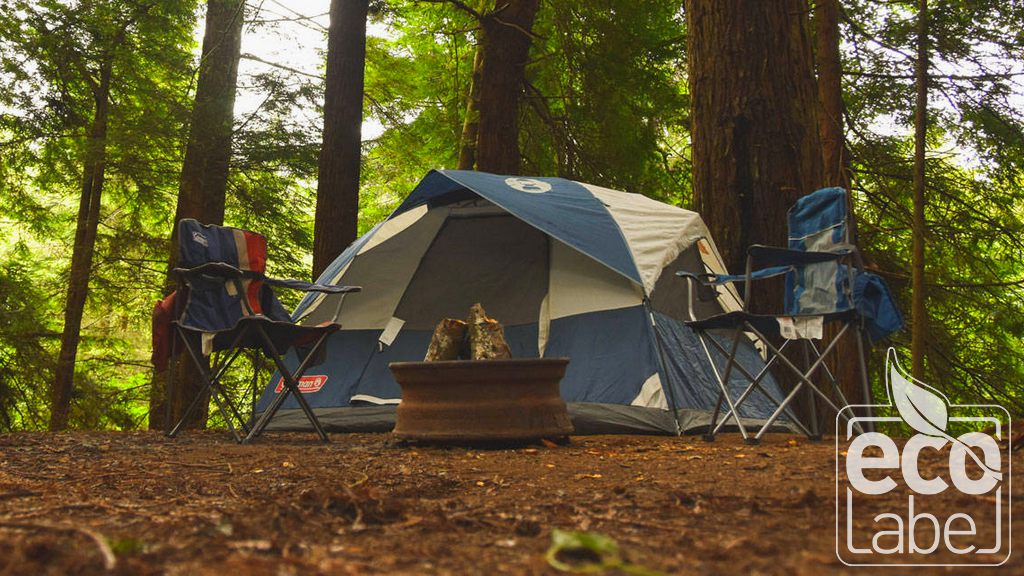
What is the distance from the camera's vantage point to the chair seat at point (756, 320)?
3.63m

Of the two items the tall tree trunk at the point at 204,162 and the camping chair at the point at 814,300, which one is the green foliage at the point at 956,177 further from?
the tall tree trunk at the point at 204,162

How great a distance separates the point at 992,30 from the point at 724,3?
2985 millimetres

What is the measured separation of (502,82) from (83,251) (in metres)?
4.08

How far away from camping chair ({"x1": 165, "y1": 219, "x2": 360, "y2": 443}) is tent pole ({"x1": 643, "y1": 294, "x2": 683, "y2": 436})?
5.15 feet

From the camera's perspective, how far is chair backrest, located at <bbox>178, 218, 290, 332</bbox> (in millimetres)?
4355

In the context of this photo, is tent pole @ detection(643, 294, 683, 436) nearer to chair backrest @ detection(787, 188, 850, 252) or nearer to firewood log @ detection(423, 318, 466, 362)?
chair backrest @ detection(787, 188, 850, 252)

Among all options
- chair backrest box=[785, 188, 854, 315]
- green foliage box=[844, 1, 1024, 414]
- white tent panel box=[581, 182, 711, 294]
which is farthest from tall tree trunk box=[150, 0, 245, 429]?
green foliage box=[844, 1, 1024, 414]

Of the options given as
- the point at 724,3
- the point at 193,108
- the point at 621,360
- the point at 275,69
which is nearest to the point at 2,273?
the point at 193,108

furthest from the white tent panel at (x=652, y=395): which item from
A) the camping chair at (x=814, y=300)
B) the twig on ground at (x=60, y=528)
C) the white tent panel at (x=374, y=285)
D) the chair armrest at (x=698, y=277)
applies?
the twig on ground at (x=60, y=528)

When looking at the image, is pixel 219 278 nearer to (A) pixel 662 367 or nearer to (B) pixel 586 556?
(A) pixel 662 367

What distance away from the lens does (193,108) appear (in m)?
7.68

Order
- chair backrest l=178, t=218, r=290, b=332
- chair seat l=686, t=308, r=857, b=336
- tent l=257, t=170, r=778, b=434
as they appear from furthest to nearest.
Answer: tent l=257, t=170, r=778, b=434 → chair backrest l=178, t=218, r=290, b=332 → chair seat l=686, t=308, r=857, b=336

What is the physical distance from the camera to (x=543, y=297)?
5273 mm

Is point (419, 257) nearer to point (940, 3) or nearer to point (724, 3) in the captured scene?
point (724, 3)
